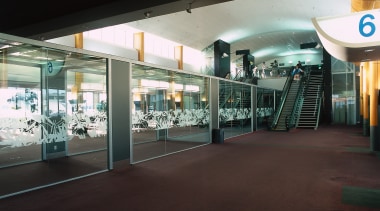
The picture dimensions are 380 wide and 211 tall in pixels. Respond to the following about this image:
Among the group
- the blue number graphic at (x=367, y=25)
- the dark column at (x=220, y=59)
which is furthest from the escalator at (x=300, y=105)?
the blue number graphic at (x=367, y=25)

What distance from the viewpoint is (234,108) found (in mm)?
12984

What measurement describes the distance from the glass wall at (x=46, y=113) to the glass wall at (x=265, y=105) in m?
11.1

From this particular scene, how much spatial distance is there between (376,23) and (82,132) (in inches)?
230

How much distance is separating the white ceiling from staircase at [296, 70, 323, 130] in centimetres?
441

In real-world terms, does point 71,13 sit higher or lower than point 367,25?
higher

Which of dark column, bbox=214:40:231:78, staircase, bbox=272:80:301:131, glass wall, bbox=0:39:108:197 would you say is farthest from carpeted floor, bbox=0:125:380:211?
dark column, bbox=214:40:231:78

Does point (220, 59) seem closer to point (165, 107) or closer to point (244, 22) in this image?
point (244, 22)

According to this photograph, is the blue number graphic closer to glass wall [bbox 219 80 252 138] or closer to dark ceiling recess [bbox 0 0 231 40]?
dark ceiling recess [bbox 0 0 231 40]

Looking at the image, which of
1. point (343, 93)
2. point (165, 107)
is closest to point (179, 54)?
point (343, 93)

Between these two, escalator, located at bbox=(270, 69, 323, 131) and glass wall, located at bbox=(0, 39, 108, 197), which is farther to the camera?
escalator, located at bbox=(270, 69, 323, 131)

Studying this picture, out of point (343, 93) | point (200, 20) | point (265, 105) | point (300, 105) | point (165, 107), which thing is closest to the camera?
point (165, 107)

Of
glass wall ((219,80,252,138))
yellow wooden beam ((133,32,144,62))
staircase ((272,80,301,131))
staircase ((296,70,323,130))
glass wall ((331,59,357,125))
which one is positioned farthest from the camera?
glass wall ((331,59,357,125))

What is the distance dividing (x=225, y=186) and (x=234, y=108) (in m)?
8.47

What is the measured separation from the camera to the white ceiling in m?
16.1
